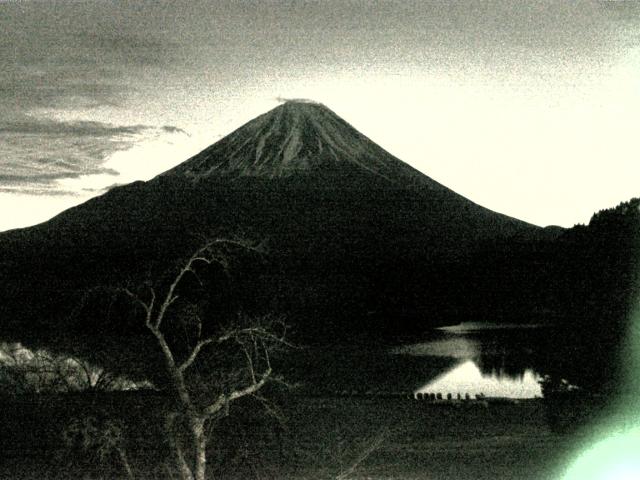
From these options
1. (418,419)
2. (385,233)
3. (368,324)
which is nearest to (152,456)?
(418,419)

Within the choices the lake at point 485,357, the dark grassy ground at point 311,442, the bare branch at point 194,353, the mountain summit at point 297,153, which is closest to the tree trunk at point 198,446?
the bare branch at point 194,353

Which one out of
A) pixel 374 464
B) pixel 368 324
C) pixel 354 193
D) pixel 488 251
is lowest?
pixel 374 464

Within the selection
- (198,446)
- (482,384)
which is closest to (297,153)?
(482,384)

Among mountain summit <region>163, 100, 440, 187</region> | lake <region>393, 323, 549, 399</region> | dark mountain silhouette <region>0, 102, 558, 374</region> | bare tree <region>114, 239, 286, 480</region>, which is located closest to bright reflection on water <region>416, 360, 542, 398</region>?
lake <region>393, 323, 549, 399</region>

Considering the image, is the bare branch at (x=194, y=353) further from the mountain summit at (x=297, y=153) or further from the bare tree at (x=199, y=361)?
the mountain summit at (x=297, y=153)

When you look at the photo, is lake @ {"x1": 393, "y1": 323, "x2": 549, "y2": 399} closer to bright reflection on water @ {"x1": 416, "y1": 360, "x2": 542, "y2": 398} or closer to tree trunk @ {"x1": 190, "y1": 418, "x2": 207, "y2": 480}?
bright reflection on water @ {"x1": 416, "y1": 360, "x2": 542, "y2": 398}

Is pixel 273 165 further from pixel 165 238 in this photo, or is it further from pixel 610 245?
pixel 610 245
